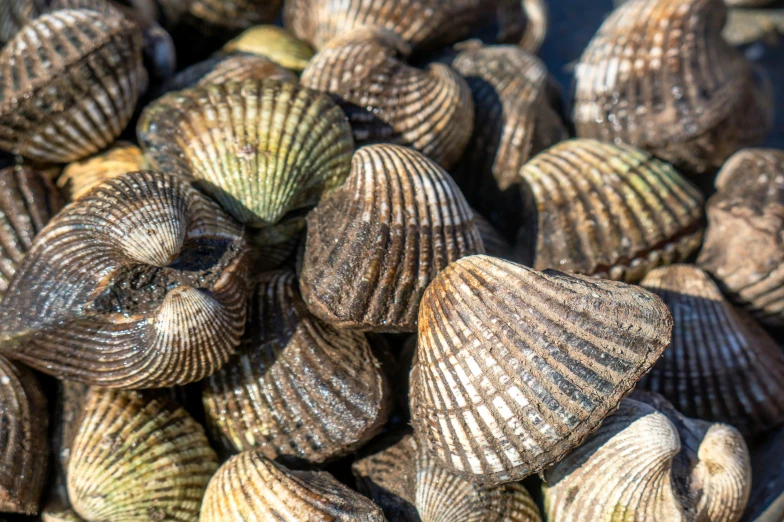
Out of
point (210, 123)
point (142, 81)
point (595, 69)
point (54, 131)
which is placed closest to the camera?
point (210, 123)

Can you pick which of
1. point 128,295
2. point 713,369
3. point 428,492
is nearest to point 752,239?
point 713,369

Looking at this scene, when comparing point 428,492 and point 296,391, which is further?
point 296,391

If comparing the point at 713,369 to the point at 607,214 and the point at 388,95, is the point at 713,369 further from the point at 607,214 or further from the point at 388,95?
the point at 388,95

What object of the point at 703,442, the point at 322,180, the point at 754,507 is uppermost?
the point at 322,180

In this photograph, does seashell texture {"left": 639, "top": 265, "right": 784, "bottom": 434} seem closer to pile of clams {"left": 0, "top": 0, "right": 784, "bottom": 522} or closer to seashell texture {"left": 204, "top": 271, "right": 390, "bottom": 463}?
pile of clams {"left": 0, "top": 0, "right": 784, "bottom": 522}

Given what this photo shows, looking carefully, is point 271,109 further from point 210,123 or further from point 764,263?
point 764,263

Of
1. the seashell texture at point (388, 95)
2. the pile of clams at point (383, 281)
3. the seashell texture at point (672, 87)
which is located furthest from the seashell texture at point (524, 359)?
the seashell texture at point (672, 87)

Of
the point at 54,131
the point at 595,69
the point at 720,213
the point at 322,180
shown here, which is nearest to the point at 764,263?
the point at 720,213
